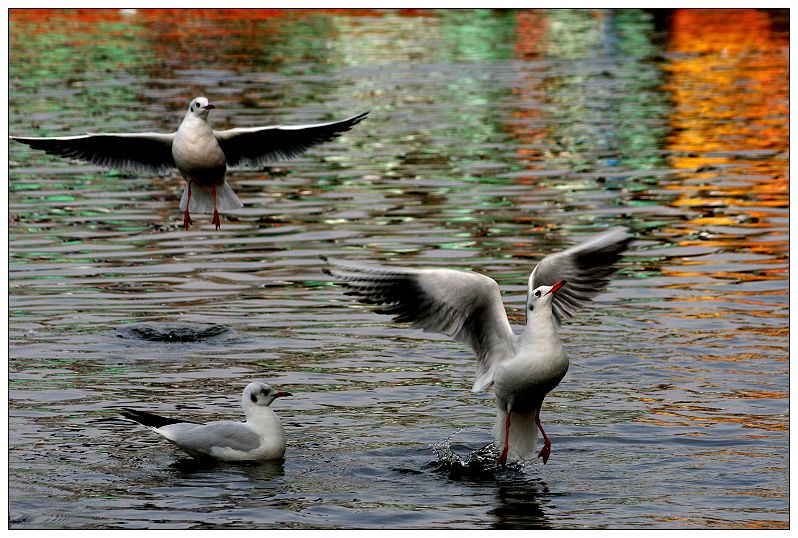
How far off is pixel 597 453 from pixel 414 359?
311 cm

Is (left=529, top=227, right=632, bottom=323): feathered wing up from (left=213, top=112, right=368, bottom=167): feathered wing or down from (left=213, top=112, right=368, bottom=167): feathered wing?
down

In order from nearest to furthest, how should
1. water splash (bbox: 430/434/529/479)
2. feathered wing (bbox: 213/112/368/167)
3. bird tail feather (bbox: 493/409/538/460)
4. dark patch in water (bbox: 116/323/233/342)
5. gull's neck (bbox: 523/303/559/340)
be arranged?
gull's neck (bbox: 523/303/559/340), water splash (bbox: 430/434/529/479), bird tail feather (bbox: 493/409/538/460), dark patch in water (bbox: 116/323/233/342), feathered wing (bbox: 213/112/368/167)

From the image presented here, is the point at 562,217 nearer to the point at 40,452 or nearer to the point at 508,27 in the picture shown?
the point at 40,452

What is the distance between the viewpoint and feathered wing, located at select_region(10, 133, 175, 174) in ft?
51.9

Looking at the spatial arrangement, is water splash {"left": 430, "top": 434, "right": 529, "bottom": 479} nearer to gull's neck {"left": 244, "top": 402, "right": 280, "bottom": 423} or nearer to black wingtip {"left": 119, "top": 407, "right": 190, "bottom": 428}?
gull's neck {"left": 244, "top": 402, "right": 280, "bottom": 423}

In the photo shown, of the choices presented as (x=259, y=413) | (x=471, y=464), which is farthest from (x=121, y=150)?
(x=471, y=464)

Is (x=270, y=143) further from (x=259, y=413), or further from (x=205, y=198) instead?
(x=259, y=413)

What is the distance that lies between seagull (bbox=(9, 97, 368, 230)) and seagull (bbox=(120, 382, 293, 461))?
12.2 feet

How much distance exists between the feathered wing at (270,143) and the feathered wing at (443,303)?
14.0 feet

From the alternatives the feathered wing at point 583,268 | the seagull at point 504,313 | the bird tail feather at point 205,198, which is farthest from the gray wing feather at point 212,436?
the bird tail feather at point 205,198

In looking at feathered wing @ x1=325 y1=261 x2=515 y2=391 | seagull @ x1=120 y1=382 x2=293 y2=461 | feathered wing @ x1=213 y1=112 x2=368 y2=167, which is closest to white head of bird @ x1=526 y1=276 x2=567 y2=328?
feathered wing @ x1=325 y1=261 x2=515 y2=391

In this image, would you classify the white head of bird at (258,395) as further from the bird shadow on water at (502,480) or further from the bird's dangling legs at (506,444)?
the bird's dangling legs at (506,444)

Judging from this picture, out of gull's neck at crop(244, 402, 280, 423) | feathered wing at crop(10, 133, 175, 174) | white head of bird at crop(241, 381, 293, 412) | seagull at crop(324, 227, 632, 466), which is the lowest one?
gull's neck at crop(244, 402, 280, 423)

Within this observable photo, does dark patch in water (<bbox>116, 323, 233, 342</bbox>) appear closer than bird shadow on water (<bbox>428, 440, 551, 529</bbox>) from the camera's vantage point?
No
